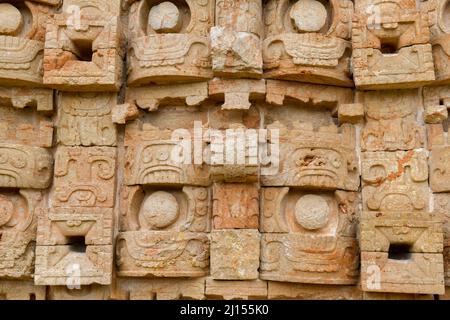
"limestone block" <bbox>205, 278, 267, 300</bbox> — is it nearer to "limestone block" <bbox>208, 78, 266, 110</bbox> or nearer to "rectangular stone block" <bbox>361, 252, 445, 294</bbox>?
"rectangular stone block" <bbox>361, 252, 445, 294</bbox>

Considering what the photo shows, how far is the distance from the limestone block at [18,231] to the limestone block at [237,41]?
7.81 feet

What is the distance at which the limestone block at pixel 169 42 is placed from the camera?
5598 mm

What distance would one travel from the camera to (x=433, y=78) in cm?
545

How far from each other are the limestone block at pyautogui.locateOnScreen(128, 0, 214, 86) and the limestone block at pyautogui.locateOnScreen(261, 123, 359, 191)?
1.04m

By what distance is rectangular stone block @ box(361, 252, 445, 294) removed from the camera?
5.11 m

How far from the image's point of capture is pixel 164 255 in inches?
213

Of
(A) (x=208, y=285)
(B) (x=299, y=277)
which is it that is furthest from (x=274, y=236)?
(A) (x=208, y=285)

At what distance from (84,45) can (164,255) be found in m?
2.37

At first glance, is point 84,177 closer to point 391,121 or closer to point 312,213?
point 312,213

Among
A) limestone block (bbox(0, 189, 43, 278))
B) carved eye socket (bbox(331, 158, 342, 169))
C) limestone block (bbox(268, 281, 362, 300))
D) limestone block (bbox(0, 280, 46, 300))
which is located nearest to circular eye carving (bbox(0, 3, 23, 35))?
limestone block (bbox(0, 189, 43, 278))

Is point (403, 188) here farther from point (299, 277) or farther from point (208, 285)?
point (208, 285)

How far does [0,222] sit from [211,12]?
10.2 ft

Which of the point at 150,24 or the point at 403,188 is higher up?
the point at 150,24

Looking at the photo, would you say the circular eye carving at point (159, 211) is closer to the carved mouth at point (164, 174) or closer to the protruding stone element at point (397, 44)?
the carved mouth at point (164, 174)
